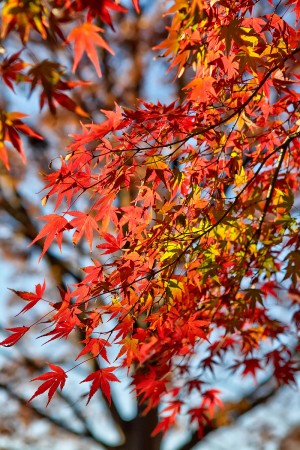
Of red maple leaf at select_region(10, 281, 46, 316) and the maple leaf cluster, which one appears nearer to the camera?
the maple leaf cluster

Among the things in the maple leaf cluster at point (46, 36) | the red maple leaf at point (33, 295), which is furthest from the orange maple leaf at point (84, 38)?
the red maple leaf at point (33, 295)

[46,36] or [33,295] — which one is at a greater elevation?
[46,36]

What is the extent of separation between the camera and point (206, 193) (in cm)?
238

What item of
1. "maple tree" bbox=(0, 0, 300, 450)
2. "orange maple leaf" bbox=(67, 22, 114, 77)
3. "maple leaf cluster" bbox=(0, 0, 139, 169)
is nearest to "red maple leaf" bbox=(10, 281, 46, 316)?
"maple tree" bbox=(0, 0, 300, 450)

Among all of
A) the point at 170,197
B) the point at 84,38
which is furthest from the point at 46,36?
the point at 170,197

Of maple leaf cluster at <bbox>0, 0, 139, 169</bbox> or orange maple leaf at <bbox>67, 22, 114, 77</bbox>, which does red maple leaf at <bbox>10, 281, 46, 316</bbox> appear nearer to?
maple leaf cluster at <bbox>0, 0, 139, 169</bbox>

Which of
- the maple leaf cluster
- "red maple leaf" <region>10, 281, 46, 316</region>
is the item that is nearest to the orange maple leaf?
the maple leaf cluster

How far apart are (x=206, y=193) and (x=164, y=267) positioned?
1.45ft

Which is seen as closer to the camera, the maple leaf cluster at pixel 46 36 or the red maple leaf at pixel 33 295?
the maple leaf cluster at pixel 46 36

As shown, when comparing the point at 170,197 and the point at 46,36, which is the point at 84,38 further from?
the point at 170,197

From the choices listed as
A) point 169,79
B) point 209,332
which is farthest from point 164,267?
point 169,79

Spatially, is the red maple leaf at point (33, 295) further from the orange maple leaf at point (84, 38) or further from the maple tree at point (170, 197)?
the orange maple leaf at point (84, 38)

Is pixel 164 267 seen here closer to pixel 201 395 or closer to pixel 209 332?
pixel 209 332

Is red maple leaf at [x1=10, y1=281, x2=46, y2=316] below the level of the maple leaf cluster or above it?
below
